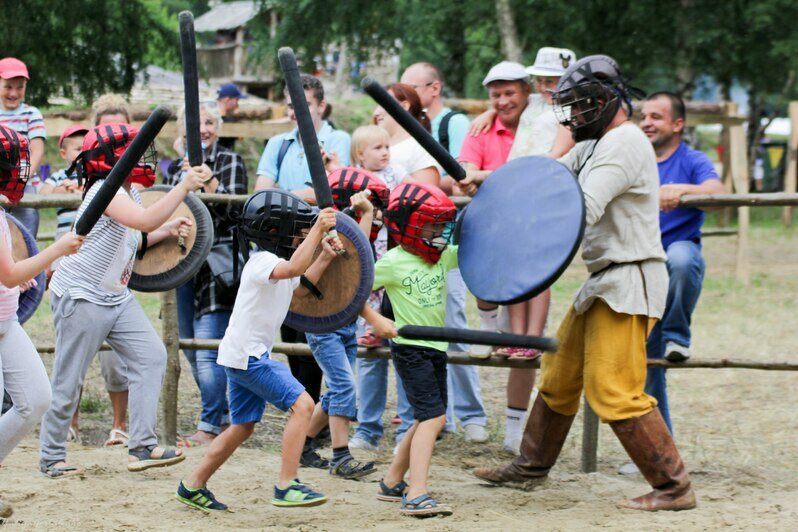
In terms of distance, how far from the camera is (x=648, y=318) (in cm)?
471

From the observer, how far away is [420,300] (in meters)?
4.84

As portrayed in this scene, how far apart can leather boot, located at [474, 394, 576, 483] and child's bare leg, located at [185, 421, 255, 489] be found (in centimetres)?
123

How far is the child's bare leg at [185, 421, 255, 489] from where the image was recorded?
183 inches

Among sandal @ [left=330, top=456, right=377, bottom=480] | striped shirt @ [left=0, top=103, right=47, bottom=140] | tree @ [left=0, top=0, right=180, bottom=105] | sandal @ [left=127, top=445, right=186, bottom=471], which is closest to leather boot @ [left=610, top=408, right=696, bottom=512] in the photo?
sandal @ [left=330, top=456, right=377, bottom=480]

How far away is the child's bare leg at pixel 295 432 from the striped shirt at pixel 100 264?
106cm

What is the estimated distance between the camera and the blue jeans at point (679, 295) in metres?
5.38

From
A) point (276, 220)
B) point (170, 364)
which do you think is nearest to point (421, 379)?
point (276, 220)

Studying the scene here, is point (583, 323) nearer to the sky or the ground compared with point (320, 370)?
nearer to the sky

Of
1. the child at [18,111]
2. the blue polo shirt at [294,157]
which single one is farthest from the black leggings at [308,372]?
the child at [18,111]

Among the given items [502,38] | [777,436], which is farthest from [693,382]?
[502,38]

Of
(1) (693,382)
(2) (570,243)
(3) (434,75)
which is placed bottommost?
(1) (693,382)

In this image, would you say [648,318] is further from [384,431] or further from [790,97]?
[790,97]

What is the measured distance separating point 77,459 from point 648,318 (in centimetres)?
286

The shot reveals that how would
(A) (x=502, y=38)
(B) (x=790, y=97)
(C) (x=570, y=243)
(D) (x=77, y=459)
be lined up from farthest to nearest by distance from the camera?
(B) (x=790, y=97) → (A) (x=502, y=38) → (D) (x=77, y=459) → (C) (x=570, y=243)
